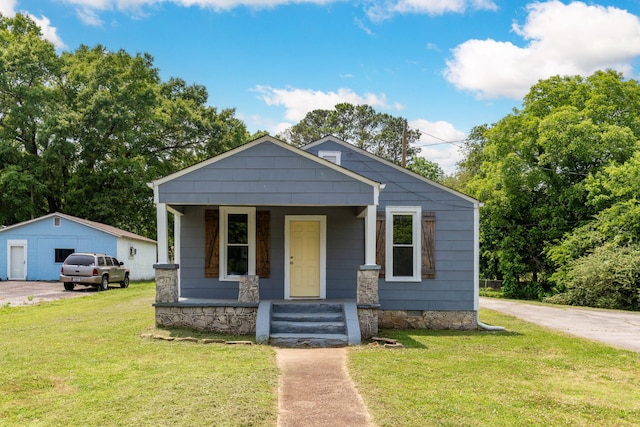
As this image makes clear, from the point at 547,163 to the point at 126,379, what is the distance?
2332 cm

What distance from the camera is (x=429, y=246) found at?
11.9 m

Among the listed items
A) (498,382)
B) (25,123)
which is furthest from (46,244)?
(498,382)

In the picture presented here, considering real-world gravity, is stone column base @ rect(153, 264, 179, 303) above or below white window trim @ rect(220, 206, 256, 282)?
below

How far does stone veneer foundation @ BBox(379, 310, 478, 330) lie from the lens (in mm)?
11812

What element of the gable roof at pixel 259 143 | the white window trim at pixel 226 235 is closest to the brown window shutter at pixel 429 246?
the gable roof at pixel 259 143

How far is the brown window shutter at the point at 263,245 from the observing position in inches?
473

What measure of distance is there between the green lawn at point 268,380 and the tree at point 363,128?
39.3 meters

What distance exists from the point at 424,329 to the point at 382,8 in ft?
34.2

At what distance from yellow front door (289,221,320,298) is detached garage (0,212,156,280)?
1638cm

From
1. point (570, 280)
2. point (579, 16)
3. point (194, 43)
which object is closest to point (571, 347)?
point (579, 16)

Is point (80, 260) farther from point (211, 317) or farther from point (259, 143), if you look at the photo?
point (259, 143)

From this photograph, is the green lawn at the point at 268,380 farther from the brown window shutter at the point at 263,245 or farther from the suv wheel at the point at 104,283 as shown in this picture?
the suv wheel at the point at 104,283

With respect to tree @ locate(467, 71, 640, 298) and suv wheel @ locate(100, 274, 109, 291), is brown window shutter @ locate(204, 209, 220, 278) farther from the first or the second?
tree @ locate(467, 71, 640, 298)

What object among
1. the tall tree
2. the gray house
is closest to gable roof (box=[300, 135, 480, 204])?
the gray house
